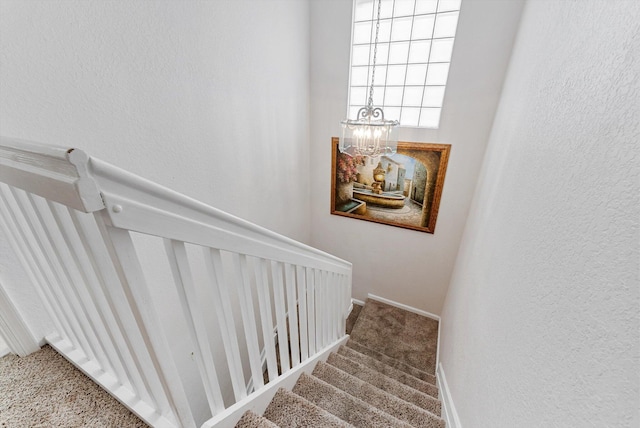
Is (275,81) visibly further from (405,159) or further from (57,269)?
(57,269)

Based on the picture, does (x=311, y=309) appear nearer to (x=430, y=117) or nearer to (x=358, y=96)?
(x=430, y=117)

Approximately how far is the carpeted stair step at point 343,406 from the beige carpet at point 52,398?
0.94 metres

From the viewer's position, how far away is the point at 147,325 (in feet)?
1.91

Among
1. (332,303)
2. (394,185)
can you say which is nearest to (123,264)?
(332,303)

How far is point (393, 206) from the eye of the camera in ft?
10.2

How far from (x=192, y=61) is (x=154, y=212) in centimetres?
135

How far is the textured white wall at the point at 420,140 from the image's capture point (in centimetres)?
218

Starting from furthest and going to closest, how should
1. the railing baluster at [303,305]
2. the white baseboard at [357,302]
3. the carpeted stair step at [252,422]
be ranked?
1. the white baseboard at [357,302]
2. the railing baluster at [303,305]
3. the carpeted stair step at [252,422]

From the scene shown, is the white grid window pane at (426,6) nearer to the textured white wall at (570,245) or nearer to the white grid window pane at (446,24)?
the white grid window pane at (446,24)

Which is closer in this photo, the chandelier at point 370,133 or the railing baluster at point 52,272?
the railing baluster at point 52,272

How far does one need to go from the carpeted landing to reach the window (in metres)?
2.47

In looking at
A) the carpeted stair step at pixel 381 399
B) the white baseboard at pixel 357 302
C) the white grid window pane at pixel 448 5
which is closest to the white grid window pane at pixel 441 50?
the white grid window pane at pixel 448 5

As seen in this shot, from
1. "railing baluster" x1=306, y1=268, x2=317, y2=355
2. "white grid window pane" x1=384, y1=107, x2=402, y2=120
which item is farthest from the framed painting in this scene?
"railing baluster" x1=306, y1=268, x2=317, y2=355

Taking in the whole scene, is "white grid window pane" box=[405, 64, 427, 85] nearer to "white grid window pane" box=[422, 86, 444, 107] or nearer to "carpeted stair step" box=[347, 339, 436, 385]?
"white grid window pane" box=[422, 86, 444, 107]
